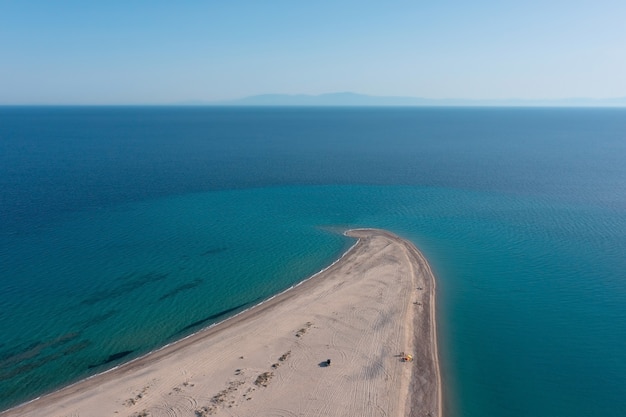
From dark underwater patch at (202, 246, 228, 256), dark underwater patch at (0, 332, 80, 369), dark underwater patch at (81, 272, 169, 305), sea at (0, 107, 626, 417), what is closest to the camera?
sea at (0, 107, 626, 417)

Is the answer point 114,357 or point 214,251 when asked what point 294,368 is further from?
point 214,251

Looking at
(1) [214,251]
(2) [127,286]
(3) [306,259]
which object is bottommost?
(2) [127,286]

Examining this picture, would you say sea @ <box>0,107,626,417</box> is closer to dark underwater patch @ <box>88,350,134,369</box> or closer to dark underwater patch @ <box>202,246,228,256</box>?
dark underwater patch @ <box>88,350,134,369</box>

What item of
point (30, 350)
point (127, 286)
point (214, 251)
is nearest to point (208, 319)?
point (127, 286)

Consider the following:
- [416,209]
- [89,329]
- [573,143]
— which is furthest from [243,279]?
[573,143]

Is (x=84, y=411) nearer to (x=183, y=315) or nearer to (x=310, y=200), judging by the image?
(x=183, y=315)

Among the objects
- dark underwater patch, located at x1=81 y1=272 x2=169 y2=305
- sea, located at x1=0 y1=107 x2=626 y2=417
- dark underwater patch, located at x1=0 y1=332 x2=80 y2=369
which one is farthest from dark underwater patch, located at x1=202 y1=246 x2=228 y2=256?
dark underwater patch, located at x1=0 y1=332 x2=80 y2=369

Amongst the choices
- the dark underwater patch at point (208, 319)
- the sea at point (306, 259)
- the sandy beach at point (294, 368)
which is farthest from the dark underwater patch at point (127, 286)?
the sandy beach at point (294, 368)
